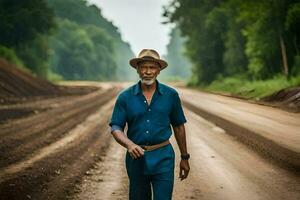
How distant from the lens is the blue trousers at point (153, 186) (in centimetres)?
417

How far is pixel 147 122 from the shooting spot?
4.18 m

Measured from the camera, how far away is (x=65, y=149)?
11656 millimetres

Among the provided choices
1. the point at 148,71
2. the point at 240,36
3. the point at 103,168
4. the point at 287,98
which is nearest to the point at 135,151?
the point at 148,71

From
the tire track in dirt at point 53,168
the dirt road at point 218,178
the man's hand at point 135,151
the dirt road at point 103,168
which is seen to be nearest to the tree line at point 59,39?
the dirt road at point 103,168

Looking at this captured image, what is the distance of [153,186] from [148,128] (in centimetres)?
54

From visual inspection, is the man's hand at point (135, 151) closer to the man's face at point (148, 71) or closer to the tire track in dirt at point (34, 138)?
the man's face at point (148, 71)

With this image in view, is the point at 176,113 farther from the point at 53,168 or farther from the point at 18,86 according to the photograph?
the point at 18,86

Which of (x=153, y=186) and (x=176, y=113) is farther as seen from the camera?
(x=176, y=113)

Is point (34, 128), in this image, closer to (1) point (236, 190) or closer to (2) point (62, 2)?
(1) point (236, 190)

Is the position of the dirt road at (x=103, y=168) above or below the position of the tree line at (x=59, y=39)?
below

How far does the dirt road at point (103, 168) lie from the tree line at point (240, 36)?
16.2 meters

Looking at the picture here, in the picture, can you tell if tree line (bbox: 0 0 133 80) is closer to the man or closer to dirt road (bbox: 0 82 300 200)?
dirt road (bbox: 0 82 300 200)

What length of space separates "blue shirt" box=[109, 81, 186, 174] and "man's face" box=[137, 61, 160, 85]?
86 mm

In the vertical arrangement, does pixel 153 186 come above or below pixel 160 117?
below
